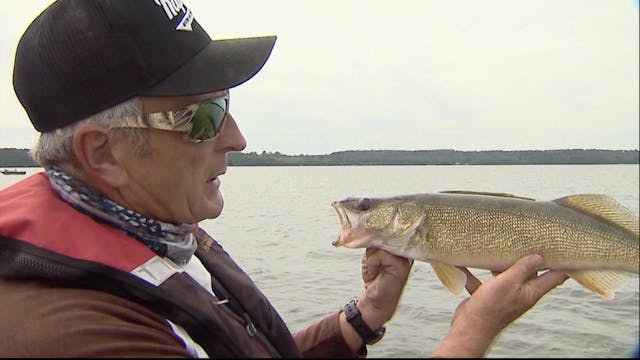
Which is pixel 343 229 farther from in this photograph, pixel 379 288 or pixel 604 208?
pixel 604 208

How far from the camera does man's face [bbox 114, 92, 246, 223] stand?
8.30 ft

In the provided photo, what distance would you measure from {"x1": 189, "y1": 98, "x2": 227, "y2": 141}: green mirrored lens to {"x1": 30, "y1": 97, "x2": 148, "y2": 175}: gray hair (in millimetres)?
225

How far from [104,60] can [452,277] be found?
7.36 feet

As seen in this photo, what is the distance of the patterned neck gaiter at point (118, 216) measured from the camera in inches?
95.0

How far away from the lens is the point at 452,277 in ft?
Result: 11.3

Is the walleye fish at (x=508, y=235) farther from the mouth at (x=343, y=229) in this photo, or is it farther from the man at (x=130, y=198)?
the man at (x=130, y=198)

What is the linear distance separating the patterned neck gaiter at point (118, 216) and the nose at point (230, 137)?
46cm

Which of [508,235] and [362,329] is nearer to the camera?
[508,235]

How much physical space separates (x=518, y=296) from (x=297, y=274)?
9991mm

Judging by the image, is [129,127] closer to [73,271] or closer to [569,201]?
[73,271]

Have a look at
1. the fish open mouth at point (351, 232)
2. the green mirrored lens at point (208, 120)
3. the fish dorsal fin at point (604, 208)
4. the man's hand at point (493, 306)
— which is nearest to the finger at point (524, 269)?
the man's hand at point (493, 306)

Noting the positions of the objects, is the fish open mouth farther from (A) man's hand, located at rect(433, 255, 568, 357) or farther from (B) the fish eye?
(A) man's hand, located at rect(433, 255, 568, 357)

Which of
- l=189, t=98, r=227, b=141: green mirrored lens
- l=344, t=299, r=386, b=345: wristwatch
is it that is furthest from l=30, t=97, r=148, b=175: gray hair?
l=344, t=299, r=386, b=345: wristwatch

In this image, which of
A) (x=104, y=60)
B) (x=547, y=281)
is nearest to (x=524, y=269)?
(x=547, y=281)
